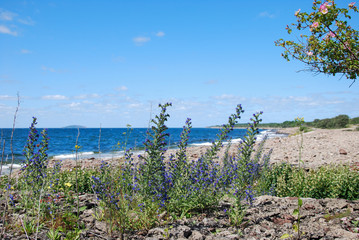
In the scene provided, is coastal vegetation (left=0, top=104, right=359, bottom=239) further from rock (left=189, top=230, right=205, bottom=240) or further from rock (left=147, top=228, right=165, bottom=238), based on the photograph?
rock (left=189, top=230, right=205, bottom=240)

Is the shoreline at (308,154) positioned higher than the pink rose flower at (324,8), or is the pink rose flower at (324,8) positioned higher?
the pink rose flower at (324,8)

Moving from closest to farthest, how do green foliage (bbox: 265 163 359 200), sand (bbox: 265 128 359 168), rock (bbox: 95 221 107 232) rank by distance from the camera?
rock (bbox: 95 221 107 232), green foliage (bbox: 265 163 359 200), sand (bbox: 265 128 359 168)

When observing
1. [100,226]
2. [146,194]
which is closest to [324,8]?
[146,194]

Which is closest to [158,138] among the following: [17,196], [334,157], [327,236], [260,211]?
[260,211]

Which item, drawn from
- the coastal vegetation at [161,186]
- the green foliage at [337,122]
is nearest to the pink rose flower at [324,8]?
the coastal vegetation at [161,186]

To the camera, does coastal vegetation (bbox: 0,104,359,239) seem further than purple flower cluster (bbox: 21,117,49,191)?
No

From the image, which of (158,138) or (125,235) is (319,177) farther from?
(125,235)

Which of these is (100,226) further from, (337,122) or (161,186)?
(337,122)

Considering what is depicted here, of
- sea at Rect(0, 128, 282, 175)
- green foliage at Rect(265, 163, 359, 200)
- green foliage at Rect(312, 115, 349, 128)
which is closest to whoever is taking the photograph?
sea at Rect(0, 128, 282, 175)

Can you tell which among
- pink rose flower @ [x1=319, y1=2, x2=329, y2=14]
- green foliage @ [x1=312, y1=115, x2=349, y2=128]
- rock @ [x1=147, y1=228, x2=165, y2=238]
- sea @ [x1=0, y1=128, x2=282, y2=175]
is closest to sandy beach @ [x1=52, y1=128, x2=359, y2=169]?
sea @ [x1=0, y1=128, x2=282, y2=175]

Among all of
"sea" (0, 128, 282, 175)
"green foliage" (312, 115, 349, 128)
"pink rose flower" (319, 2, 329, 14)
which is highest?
"pink rose flower" (319, 2, 329, 14)

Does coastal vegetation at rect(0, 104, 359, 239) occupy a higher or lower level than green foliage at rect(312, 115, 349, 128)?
lower

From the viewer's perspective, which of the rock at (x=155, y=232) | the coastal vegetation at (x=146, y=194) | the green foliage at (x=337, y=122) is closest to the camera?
Result: the rock at (x=155, y=232)

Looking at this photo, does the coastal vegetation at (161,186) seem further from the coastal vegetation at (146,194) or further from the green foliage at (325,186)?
the green foliage at (325,186)
